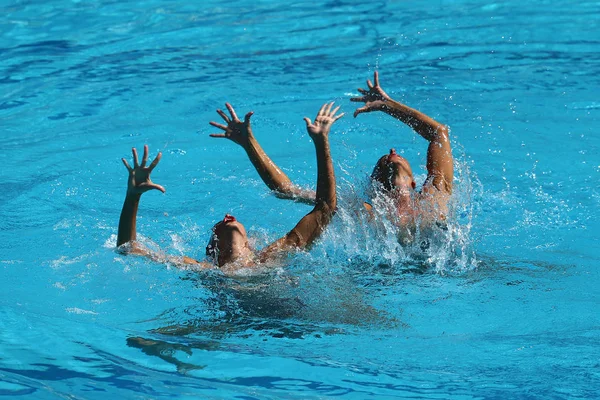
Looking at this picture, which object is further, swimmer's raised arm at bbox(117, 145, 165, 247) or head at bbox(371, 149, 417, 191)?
head at bbox(371, 149, 417, 191)

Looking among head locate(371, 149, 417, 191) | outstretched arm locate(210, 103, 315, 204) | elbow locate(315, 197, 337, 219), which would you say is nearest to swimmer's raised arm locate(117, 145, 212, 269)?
outstretched arm locate(210, 103, 315, 204)

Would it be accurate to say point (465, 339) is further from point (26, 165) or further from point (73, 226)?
point (26, 165)

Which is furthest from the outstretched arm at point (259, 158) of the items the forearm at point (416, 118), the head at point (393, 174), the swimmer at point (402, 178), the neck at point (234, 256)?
the forearm at point (416, 118)

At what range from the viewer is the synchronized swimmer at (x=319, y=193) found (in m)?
4.32

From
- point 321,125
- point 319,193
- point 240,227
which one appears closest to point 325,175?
point 319,193

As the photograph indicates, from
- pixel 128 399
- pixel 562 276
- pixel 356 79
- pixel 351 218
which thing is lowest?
pixel 128 399

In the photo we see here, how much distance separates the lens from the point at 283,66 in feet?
28.3

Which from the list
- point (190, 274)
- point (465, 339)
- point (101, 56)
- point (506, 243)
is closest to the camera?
point (465, 339)

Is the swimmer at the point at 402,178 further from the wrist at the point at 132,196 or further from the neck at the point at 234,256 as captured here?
the wrist at the point at 132,196

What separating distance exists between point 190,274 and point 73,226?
1.48 m

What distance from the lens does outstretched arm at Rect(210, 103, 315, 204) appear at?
4895 millimetres

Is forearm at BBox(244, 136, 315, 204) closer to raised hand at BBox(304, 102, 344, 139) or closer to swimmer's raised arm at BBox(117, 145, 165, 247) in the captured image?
raised hand at BBox(304, 102, 344, 139)

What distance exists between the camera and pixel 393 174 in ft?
15.9

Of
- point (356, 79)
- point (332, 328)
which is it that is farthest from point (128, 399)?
point (356, 79)
